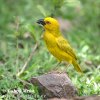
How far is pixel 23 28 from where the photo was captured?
357 inches

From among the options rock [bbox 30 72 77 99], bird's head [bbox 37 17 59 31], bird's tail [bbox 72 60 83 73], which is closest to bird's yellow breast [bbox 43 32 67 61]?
bird's head [bbox 37 17 59 31]

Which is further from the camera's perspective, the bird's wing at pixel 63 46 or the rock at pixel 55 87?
the bird's wing at pixel 63 46

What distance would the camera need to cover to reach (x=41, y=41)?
33.6 ft

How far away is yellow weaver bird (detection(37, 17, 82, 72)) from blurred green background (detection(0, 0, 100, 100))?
1.33ft

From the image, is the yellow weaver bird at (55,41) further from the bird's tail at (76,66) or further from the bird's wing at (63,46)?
the bird's tail at (76,66)

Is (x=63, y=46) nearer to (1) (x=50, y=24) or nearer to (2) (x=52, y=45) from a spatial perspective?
(2) (x=52, y=45)

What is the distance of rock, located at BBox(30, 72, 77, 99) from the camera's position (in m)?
7.09

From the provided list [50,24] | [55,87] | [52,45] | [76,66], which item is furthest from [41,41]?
[55,87]

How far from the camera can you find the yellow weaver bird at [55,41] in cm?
798

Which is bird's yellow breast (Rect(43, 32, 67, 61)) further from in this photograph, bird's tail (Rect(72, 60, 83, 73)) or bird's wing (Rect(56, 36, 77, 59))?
bird's tail (Rect(72, 60, 83, 73))

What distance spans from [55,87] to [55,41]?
3.44 ft

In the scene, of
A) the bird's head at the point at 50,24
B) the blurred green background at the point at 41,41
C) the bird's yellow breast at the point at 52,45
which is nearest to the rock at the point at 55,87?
the blurred green background at the point at 41,41

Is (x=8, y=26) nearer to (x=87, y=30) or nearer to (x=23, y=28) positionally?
(x=87, y=30)

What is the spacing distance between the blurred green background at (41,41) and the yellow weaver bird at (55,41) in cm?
41
